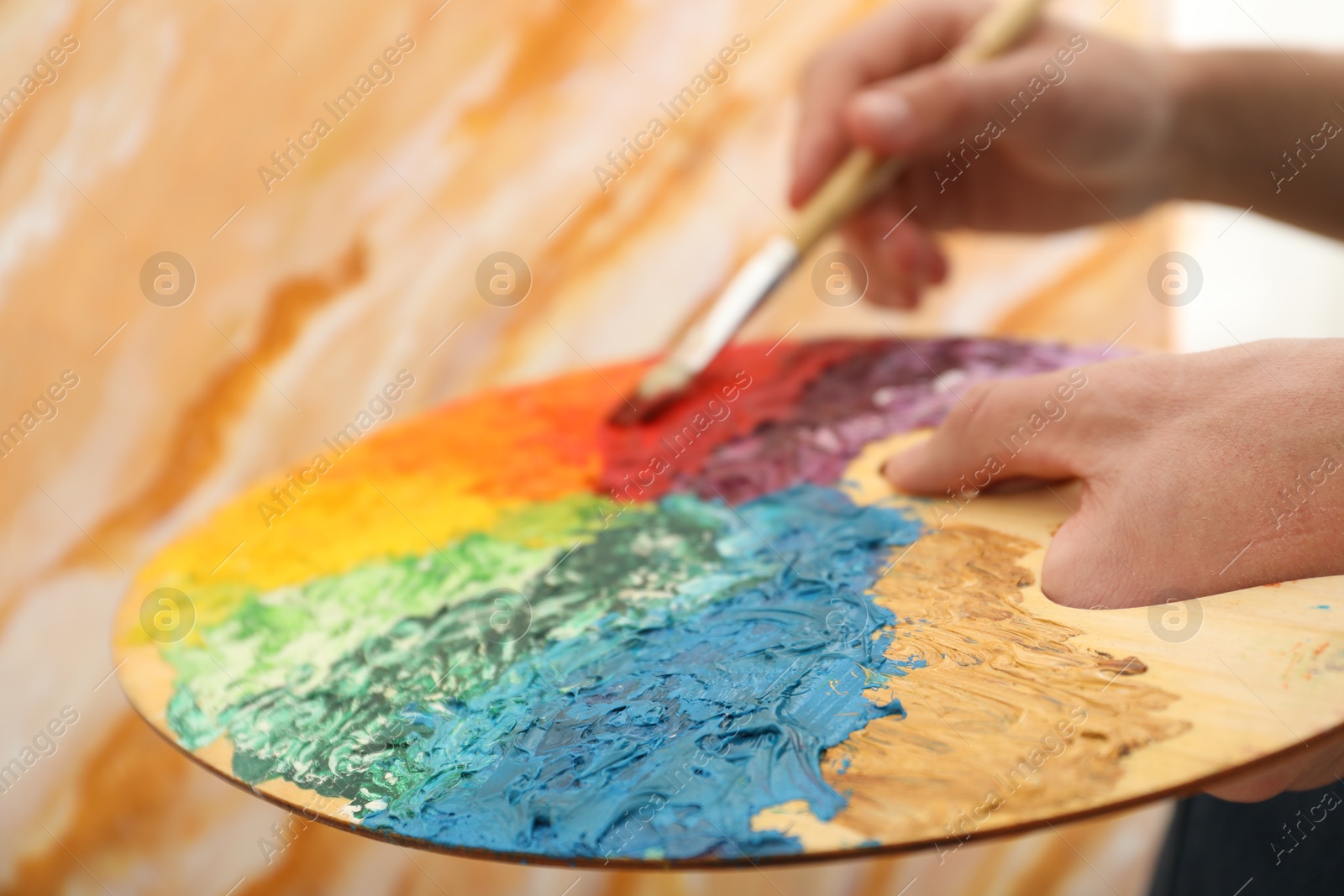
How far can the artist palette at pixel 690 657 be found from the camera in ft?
1.35

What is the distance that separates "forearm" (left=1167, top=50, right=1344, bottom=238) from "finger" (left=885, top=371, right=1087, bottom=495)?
1.58 feet

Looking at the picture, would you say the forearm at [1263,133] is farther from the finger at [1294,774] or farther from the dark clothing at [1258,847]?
the finger at [1294,774]

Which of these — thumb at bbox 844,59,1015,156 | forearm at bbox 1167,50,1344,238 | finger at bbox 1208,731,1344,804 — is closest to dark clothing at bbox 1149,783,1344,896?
finger at bbox 1208,731,1344,804

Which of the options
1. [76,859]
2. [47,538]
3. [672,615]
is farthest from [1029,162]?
[76,859]

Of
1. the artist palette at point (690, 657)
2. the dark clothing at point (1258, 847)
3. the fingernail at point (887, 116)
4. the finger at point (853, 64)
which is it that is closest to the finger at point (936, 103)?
the fingernail at point (887, 116)

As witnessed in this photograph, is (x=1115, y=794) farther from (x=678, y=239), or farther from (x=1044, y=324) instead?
(x=1044, y=324)

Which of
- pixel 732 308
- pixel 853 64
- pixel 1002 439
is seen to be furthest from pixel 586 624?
pixel 853 64

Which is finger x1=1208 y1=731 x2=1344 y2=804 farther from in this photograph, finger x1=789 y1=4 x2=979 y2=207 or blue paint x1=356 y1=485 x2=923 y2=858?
finger x1=789 y1=4 x2=979 y2=207

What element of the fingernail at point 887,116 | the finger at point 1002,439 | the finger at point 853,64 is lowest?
the finger at point 1002,439

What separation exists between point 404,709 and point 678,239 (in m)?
1.22

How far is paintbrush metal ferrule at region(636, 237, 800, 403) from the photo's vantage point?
36.1 inches

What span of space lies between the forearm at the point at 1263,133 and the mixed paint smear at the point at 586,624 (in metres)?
0.26

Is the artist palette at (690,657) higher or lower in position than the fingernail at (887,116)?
lower

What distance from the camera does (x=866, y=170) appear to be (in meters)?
0.97
